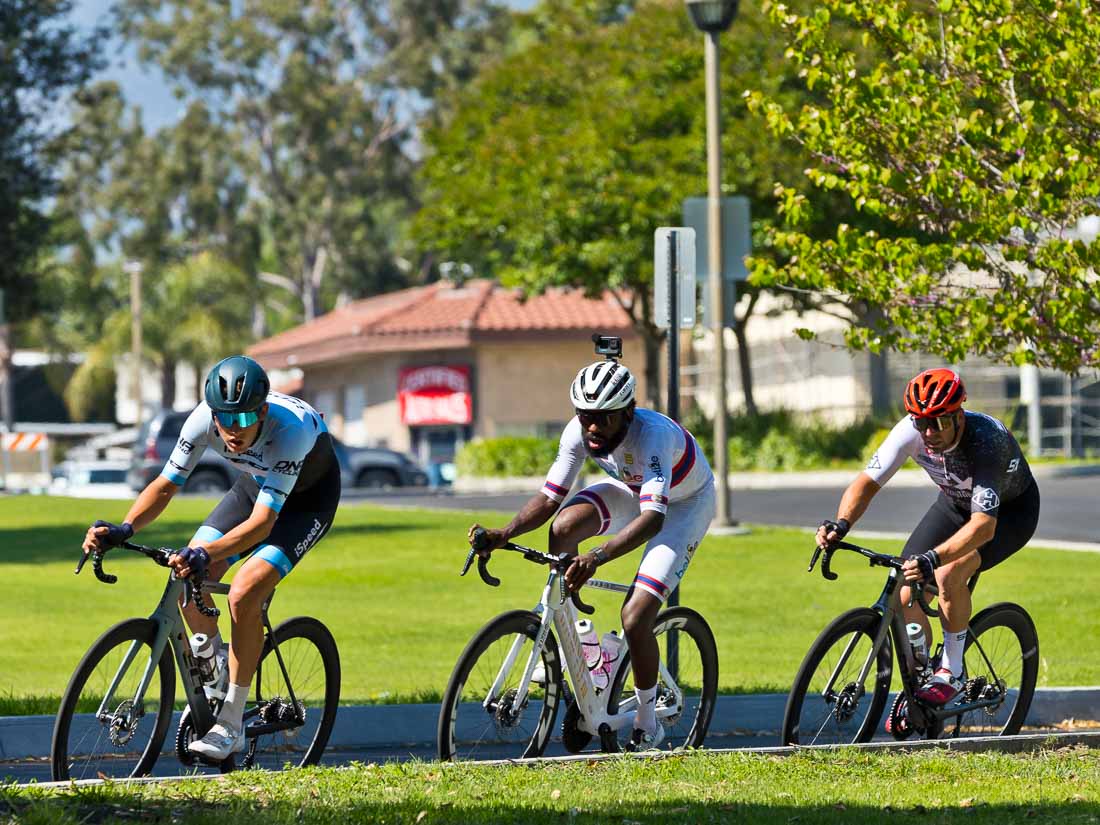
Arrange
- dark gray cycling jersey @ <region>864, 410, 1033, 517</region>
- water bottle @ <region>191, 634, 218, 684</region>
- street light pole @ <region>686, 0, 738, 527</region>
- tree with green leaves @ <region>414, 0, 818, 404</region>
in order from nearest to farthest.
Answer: water bottle @ <region>191, 634, 218, 684</region>, dark gray cycling jersey @ <region>864, 410, 1033, 517</region>, street light pole @ <region>686, 0, 738, 527</region>, tree with green leaves @ <region>414, 0, 818, 404</region>

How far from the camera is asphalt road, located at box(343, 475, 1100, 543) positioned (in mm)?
24125

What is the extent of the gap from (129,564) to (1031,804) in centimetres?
1596

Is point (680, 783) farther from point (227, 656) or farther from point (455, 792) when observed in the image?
point (227, 656)

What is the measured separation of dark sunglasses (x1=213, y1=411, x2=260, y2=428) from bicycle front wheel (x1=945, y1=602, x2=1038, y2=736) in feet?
11.7

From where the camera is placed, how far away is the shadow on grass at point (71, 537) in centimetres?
2275

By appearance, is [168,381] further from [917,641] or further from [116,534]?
[116,534]

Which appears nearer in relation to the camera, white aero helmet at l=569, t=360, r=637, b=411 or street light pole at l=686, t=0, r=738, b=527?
white aero helmet at l=569, t=360, r=637, b=411

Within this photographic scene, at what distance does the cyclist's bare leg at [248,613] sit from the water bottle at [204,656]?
0.37 feet

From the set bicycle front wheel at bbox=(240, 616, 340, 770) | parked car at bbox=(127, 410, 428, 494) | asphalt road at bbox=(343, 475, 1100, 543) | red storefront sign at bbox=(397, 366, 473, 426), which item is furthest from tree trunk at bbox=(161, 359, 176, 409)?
bicycle front wheel at bbox=(240, 616, 340, 770)

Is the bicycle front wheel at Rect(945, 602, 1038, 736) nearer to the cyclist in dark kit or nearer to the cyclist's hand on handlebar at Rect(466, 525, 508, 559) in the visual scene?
the cyclist in dark kit

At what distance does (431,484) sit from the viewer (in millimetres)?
44250

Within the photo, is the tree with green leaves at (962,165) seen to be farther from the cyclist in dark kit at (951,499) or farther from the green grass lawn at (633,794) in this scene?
the green grass lawn at (633,794)

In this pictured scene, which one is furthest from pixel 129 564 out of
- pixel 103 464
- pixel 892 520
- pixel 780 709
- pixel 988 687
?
Answer: pixel 103 464

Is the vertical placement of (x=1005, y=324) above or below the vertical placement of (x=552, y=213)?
below
